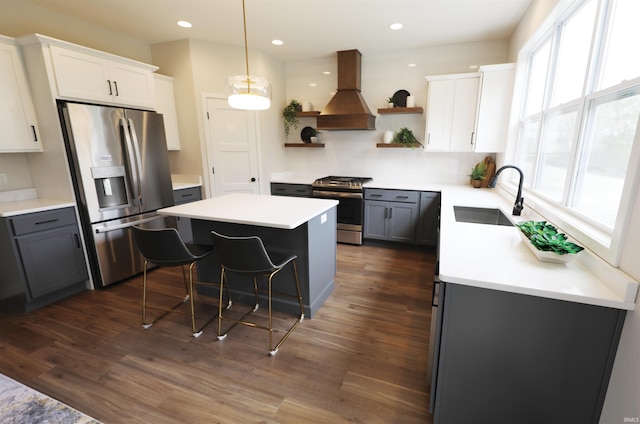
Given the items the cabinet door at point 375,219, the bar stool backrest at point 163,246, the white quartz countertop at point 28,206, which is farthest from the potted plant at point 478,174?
the white quartz countertop at point 28,206

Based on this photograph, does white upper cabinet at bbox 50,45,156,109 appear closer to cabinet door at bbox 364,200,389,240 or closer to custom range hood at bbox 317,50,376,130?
custom range hood at bbox 317,50,376,130

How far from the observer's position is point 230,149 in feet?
13.6

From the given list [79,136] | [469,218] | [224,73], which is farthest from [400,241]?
[79,136]

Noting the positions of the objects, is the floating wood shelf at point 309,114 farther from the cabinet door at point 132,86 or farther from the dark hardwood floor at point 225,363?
the dark hardwood floor at point 225,363

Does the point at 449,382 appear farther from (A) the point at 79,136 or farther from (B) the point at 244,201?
(A) the point at 79,136

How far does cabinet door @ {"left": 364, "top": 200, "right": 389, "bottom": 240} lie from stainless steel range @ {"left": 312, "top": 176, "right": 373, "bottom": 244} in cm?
9

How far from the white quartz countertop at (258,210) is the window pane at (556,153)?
1.72m

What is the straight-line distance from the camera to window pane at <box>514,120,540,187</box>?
8.92ft

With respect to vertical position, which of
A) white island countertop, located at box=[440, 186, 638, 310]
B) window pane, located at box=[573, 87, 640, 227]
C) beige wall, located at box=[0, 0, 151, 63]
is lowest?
white island countertop, located at box=[440, 186, 638, 310]

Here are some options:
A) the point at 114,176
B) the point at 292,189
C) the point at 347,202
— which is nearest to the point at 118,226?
the point at 114,176

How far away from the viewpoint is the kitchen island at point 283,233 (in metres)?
2.28

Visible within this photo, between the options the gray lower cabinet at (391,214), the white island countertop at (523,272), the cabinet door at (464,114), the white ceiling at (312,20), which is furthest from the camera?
the gray lower cabinet at (391,214)

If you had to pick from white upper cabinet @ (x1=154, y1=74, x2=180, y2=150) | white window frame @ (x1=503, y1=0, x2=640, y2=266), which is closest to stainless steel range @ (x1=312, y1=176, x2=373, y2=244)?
white window frame @ (x1=503, y1=0, x2=640, y2=266)

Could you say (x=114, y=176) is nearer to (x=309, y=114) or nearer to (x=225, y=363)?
(x=225, y=363)
